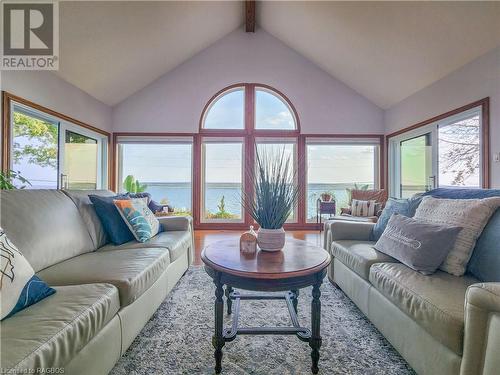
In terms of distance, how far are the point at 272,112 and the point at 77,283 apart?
4786 millimetres

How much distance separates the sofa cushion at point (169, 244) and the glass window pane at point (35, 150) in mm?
2102

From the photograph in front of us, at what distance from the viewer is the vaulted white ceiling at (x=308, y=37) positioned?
299 cm

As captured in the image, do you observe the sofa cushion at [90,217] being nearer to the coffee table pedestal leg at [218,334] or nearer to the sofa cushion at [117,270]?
the sofa cushion at [117,270]

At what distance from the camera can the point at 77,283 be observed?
1.35 m

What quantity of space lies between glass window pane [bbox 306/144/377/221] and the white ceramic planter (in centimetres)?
392

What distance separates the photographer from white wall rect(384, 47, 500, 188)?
9.42 ft

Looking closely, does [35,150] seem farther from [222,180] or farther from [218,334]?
[218,334]

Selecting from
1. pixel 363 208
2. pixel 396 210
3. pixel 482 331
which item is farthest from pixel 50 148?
pixel 363 208

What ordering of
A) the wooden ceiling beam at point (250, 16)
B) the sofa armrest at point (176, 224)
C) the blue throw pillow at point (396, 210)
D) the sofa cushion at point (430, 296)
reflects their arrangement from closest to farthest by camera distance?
the sofa cushion at point (430, 296)
the blue throw pillow at point (396, 210)
the sofa armrest at point (176, 224)
the wooden ceiling beam at point (250, 16)

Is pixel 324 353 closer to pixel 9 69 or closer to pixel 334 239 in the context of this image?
pixel 334 239

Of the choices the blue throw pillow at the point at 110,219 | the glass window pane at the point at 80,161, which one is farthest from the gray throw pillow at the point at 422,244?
the glass window pane at the point at 80,161

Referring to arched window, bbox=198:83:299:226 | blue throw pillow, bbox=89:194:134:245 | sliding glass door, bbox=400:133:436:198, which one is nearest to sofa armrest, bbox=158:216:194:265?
blue throw pillow, bbox=89:194:134:245

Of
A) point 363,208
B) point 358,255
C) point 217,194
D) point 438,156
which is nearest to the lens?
point 358,255

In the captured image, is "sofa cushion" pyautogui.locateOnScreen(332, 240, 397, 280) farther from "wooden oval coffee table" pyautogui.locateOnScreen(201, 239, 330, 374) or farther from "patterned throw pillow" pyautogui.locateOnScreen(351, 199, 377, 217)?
"patterned throw pillow" pyautogui.locateOnScreen(351, 199, 377, 217)
